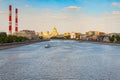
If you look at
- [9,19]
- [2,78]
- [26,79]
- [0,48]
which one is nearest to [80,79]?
[26,79]

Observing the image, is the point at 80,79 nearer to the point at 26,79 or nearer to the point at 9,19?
the point at 26,79

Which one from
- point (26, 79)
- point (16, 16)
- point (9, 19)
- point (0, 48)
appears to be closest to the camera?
point (26, 79)

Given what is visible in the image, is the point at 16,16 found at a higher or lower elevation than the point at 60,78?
higher

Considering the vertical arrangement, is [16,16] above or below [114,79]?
above

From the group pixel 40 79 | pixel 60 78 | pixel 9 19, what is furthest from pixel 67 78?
pixel 9 19

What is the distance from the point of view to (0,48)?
86.9m

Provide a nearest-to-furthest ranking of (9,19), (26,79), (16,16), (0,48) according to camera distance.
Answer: (26,79) → (0,48) → (9,19) → (16,16)

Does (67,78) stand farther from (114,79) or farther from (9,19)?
(9,19)

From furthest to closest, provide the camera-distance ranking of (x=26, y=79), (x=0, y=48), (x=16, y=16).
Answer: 1. (x=16, y=16)
2. (x=0, y=48)
3. (x=26, y=79)

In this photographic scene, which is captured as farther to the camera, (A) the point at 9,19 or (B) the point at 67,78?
(A) the point at 9,19

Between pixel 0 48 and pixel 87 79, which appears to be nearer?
pixel 87 79

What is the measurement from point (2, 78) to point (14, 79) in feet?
3.87

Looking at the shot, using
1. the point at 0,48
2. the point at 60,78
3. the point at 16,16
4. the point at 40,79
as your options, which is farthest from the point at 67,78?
the point at 16,16

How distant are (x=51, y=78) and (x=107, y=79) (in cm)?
476
